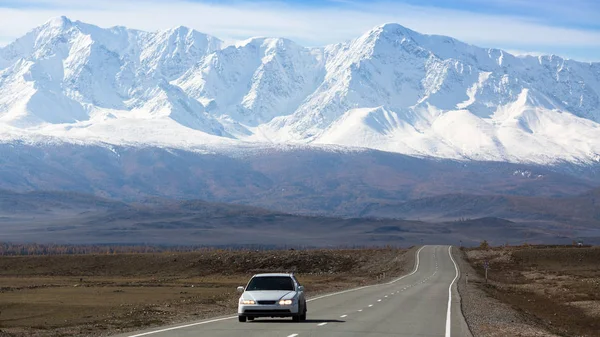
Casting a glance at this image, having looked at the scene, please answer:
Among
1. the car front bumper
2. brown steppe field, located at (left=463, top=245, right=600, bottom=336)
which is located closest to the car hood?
the car front bumper

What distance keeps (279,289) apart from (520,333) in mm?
9264

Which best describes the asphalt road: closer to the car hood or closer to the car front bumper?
the car front bumper

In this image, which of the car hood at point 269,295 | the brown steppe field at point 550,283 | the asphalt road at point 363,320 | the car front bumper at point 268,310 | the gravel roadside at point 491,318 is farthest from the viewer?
the brown steppe field at point 550,283

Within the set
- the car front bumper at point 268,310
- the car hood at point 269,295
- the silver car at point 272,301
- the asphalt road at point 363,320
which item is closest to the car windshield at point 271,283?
the silver car at point 272,301

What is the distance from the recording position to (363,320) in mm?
47750

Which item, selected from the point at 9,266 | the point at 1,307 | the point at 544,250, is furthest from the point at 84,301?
the point at 544,250

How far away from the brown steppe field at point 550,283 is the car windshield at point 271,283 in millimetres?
10953

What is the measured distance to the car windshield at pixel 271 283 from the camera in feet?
154

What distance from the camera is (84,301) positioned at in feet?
226

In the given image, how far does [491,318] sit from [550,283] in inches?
1961

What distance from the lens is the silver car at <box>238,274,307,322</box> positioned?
45375mm

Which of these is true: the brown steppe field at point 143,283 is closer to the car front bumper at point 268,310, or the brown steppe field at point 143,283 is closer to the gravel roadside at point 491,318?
the car front bumper at point 268,310

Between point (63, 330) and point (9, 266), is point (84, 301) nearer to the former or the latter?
point (63, 330)

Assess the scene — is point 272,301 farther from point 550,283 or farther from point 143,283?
point 550,283
